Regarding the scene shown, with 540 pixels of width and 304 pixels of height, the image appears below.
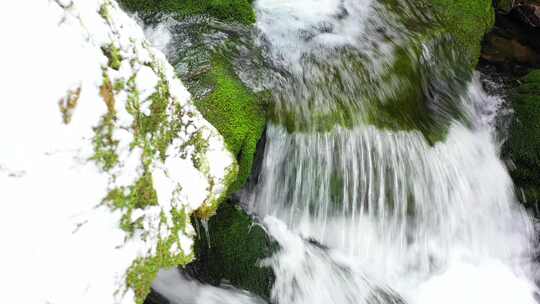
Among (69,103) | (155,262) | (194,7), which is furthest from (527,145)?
(69,103)

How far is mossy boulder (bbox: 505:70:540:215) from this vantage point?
18.7 feet

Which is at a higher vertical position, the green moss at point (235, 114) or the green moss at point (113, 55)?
the green moss at point (113, 55)

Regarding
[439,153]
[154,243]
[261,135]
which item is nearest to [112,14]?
[154,243]

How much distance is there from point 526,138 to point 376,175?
2.47 m

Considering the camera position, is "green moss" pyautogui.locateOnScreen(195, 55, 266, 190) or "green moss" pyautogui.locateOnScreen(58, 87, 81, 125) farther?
"green moss" pyautogui.locateOnScreen(195, 55, 266, 190)

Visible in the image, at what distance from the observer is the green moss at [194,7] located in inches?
199

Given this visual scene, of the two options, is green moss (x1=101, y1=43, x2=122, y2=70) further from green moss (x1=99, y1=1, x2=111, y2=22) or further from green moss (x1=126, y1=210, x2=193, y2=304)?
green moss (x1=126, y1=210, x2=193, y2=304)

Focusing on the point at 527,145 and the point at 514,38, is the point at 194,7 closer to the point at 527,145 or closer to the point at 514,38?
the point at 527,145

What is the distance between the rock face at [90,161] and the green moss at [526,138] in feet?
16.1

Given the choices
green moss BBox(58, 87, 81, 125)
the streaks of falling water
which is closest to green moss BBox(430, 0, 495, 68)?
the streaks of falling water

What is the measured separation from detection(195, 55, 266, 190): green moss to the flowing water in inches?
13.1

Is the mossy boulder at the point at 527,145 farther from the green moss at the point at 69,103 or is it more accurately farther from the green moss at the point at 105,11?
the green moss at the point at 69,103


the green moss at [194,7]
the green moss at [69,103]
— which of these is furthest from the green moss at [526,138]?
the green moss at [69,103]

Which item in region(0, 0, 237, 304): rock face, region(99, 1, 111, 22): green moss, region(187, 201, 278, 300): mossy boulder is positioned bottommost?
region(187, 201, 278, 300): mossy boulder
